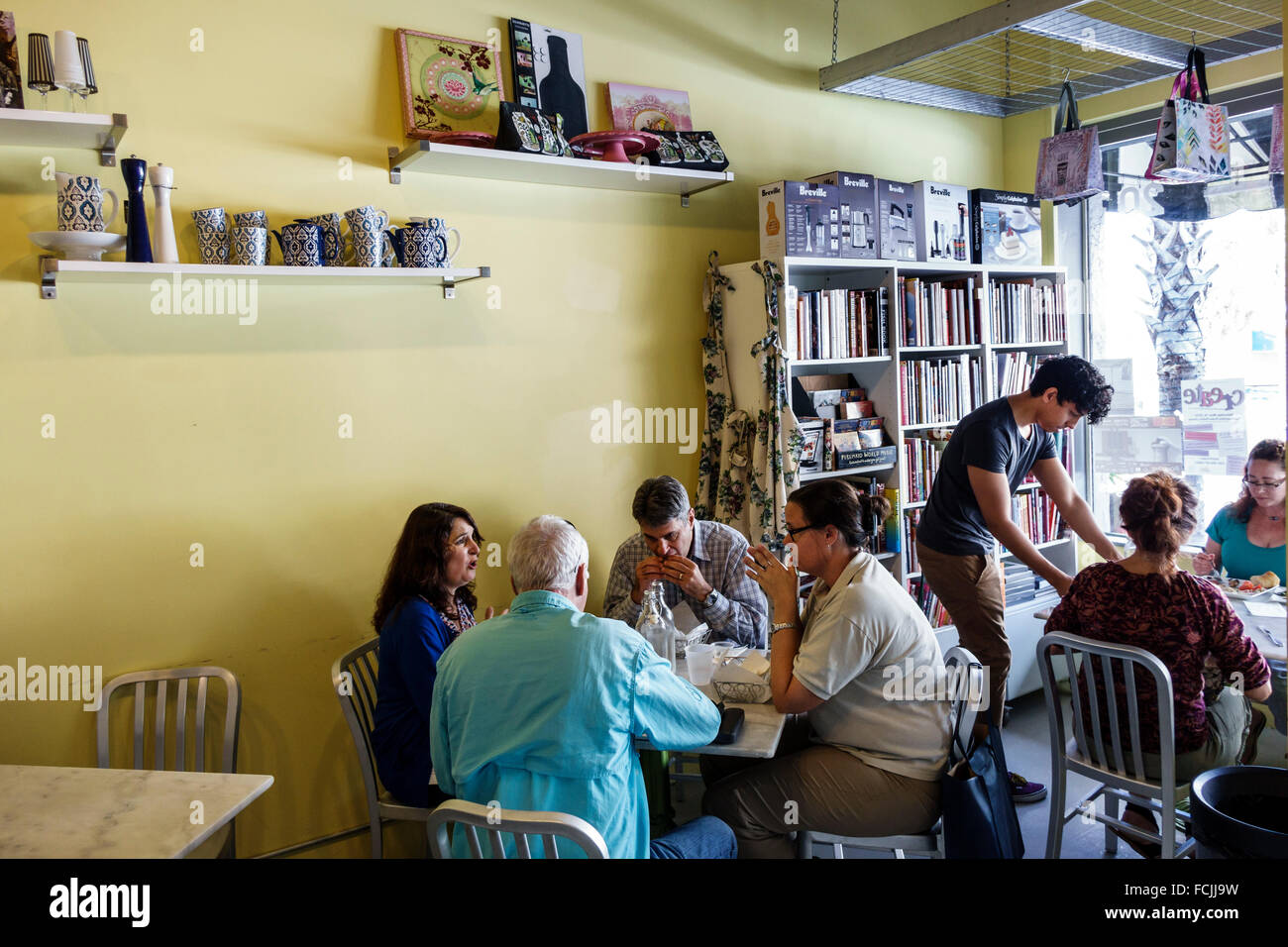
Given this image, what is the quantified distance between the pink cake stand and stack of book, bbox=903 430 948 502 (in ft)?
5.64

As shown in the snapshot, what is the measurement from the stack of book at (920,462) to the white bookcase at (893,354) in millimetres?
46

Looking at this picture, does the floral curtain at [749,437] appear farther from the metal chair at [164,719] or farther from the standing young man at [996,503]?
the metal chair at [164,719]

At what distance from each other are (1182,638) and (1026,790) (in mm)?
1307

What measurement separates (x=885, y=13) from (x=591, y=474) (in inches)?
104

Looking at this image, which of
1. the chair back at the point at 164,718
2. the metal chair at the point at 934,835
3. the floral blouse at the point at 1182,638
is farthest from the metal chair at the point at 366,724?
the floral blouse at the point at 1182,638

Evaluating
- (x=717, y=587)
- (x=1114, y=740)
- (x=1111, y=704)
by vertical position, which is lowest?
(x=1114, y=740)

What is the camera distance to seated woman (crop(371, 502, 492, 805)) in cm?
252

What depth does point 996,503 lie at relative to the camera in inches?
136

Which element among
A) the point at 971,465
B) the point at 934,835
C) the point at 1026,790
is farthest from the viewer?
the point at 1026,790

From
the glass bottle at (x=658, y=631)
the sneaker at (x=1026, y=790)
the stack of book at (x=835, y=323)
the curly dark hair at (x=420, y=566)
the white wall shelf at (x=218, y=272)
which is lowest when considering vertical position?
the sneaker at (x=1026, y=790)

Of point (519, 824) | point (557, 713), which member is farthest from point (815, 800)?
point (519, 824)

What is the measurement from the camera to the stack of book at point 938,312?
4.20m

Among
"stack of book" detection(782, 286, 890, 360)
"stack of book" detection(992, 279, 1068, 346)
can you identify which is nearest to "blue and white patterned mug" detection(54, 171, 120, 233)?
"stack of book" detection(782, 286, 890, 360)

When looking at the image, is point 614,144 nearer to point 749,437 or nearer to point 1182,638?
Answer: point 749,437
